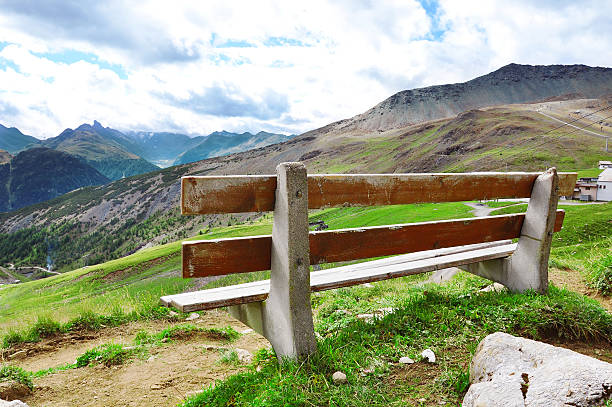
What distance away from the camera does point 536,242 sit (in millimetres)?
4691

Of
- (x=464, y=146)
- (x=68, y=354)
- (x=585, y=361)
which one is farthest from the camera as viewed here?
(x=464, y=146)

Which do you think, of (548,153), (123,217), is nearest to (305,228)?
(548,153)

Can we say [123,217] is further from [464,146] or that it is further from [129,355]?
[129,355]

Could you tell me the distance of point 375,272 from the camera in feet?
13.4

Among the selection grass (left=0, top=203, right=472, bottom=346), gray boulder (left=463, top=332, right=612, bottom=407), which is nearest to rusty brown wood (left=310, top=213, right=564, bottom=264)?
gray boulder (left=463, top=332, right=612, bottom=407)

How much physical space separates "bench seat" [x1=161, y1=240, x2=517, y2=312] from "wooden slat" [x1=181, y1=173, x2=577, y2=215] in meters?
0.82

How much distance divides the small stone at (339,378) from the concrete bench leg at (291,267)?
304 mm

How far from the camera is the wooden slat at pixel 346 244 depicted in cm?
313

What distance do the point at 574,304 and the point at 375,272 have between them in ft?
7.30

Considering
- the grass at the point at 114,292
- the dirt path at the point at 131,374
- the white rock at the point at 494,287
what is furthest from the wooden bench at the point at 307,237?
the grass at the point at 114,292

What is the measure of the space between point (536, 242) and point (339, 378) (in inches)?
124

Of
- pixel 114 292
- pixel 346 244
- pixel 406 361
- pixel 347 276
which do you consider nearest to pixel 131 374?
pixel 347 276

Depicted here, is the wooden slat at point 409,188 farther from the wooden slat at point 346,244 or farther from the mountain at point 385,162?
the mountain at point 385,162

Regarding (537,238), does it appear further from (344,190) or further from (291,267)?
(291,267)
